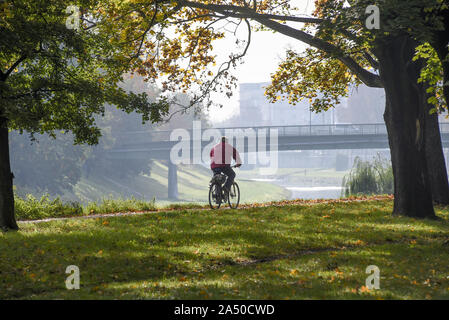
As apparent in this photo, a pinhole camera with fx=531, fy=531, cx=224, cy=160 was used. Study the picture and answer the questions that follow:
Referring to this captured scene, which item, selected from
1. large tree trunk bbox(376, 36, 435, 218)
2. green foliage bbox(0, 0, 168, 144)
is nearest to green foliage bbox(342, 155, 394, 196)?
large tree trunk bbox(376, 36, 435, 218)

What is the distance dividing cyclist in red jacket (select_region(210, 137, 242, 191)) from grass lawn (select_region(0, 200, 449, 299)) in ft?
6.87

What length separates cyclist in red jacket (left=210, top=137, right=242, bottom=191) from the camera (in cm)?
1569

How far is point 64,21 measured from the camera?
1334 centimetres

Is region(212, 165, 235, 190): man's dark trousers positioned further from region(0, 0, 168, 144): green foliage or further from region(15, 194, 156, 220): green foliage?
region(15, 194, 156, 220): green foliage

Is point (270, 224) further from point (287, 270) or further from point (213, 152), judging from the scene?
point (287, 270)

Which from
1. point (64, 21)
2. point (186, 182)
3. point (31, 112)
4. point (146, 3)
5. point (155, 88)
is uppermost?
point (155, 88)

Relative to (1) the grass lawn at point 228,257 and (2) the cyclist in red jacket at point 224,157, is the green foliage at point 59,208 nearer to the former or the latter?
(1) the grass lawn at point 228,257

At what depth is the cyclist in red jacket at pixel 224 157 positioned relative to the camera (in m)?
15.7

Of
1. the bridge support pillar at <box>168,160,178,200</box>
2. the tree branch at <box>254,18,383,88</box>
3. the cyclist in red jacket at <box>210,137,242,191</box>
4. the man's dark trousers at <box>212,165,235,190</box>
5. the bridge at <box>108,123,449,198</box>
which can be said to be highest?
the tree branch at <box>254,18,383,88</box>

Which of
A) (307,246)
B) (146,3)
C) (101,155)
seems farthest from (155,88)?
(307,246)

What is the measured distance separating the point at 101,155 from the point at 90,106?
49783 mm

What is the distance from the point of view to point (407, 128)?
46.6 ft

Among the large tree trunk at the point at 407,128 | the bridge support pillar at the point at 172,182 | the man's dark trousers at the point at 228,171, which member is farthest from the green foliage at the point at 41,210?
the bridge support pillar at the point at 172,182

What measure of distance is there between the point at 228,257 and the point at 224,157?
677cm
